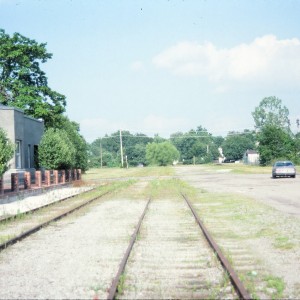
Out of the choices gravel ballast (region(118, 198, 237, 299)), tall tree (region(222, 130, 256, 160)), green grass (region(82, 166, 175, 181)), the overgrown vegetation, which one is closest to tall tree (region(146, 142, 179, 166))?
tall tree (region(222, 130, 256, 160))

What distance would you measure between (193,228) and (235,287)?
572 centimetres

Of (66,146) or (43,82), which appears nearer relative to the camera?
(66,146)

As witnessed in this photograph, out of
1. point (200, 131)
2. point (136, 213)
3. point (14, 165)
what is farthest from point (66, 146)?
point (200, 131)

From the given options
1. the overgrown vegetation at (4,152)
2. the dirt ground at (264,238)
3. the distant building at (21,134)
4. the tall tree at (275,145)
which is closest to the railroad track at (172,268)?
the dirt ground at (264,238)

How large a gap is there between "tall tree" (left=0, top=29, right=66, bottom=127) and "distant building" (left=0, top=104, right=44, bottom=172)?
19.0 feet

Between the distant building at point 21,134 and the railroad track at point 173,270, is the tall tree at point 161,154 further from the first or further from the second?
the railroad track at point 173,270

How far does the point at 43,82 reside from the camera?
48.9 meters

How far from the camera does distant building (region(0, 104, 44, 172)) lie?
3178cm

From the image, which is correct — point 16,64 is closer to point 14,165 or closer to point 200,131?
point 14,165

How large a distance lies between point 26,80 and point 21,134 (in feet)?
52.2

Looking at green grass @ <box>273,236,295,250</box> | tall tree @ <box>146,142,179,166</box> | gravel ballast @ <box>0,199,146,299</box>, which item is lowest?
green grass @ <box>273,236,295,250</box>

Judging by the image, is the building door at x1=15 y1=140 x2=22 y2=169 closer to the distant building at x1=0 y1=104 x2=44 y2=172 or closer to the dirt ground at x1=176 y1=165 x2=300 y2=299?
the distant building at x1=0 y1=104 x2=44 y2=172

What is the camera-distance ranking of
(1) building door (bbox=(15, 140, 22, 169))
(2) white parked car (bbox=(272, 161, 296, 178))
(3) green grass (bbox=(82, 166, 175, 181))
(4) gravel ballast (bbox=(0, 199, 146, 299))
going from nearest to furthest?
(4) gravel ballast (bbox=(0, 199, 146, 299)) < (1) building door (bbox=(15, 140, 22, 169)) < (2) white parked car (bbox=(272, 161, 296, 178)) < (3) green grass (bbox=(82, 166, 175, 181))

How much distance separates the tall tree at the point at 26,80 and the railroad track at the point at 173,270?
37117 mm
